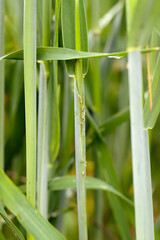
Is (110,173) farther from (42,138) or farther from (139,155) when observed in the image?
(139,155)

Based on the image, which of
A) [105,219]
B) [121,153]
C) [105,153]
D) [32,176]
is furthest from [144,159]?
[105,219]

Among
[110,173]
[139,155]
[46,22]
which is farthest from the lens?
[110,173]

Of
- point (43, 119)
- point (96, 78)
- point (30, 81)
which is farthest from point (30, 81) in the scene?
point (96, 78)

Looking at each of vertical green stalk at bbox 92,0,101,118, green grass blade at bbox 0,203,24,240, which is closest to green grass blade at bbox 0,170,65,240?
green grass blade at bbox 0,203,24,240

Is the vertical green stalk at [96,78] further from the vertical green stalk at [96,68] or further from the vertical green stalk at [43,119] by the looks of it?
the vertical green stalk at [43,119]

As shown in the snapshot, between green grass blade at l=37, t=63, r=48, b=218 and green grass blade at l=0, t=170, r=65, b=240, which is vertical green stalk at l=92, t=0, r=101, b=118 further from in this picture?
green grass blade at l=0, t=170, r=65, b=240

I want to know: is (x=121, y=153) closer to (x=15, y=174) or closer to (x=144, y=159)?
(x=15, y=174)
